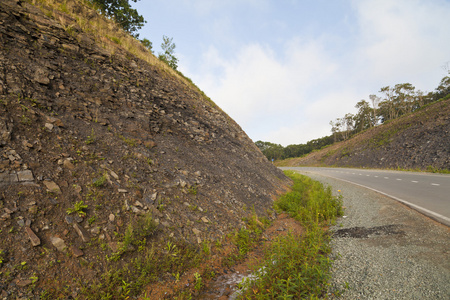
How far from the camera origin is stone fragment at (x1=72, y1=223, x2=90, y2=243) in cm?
373

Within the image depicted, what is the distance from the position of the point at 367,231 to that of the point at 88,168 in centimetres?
772

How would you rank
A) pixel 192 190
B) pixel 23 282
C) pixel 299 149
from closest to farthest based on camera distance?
pixel 23 282, pixel 192 190, pixel 299 149

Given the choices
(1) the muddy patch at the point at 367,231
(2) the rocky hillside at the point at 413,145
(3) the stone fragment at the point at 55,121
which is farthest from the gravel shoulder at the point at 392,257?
(2) the rocky hillside at the point at 413,145

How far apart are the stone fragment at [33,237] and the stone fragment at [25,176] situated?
1134mm

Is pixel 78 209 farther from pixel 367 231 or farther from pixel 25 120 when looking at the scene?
pixel 367 231

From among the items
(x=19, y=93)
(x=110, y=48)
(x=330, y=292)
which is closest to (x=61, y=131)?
(x=19, y=93)

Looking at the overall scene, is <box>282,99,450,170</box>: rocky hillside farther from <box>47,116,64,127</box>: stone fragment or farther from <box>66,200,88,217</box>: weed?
<box>47,116,64,127</box>: stone fragment

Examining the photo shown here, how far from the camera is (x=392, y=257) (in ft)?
12.8

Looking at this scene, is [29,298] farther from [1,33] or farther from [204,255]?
[1,33]

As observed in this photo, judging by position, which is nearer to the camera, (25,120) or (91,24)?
(25,120)

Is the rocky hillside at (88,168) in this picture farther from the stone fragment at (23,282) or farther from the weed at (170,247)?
the weed at (170,247)

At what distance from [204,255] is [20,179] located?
4.20 meters

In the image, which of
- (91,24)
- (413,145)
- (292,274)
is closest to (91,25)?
(91,24)

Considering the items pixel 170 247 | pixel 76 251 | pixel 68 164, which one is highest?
pixel 68 164
